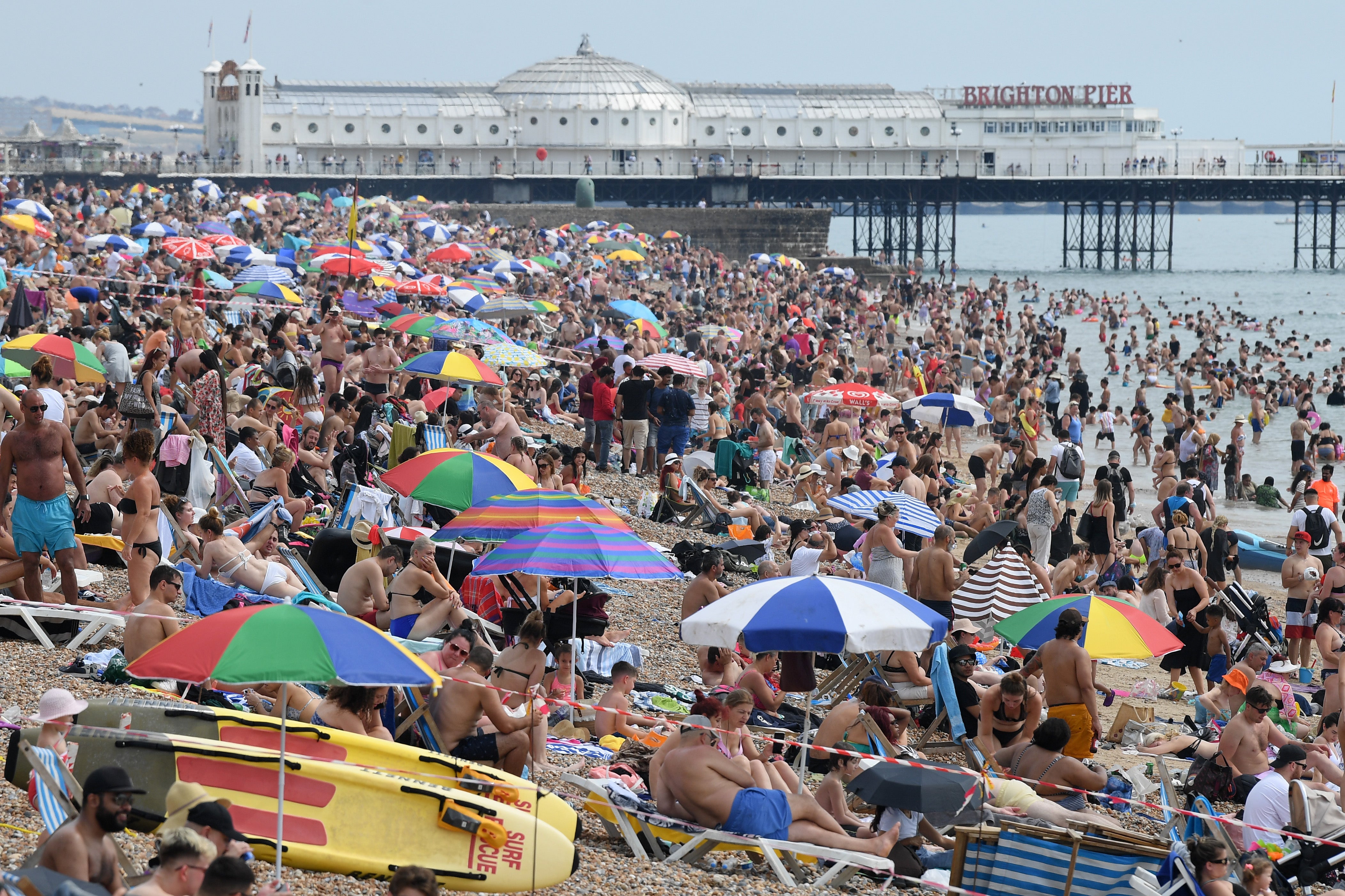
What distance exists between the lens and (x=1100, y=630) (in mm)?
7867

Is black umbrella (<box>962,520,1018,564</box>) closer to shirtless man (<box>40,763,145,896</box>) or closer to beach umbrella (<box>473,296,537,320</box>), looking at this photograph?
shirtless man (<box>40,763,145,896</box>)

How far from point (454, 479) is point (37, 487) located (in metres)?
2.33

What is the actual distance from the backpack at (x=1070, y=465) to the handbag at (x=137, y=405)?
8578 millimetres

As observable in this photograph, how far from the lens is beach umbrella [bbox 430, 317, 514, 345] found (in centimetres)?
Answer: 1493

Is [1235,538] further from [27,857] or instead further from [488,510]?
[27,857]

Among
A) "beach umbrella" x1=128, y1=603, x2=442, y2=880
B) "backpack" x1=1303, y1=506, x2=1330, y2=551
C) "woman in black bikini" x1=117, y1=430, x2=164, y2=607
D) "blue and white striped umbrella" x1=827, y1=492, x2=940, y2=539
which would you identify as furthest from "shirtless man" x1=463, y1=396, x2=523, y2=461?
"backpack" x1=1303, y1=506, x2=1330, y2=551

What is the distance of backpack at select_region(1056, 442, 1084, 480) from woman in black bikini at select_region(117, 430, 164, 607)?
9.65 meters

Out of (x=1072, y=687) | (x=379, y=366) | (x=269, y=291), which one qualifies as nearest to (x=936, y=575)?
(x=1072, y=687)

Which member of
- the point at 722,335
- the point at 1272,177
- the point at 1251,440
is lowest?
the point at 1251,440

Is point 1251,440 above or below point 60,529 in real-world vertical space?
below

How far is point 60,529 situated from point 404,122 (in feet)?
183

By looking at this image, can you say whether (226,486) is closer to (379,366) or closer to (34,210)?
(379,366)

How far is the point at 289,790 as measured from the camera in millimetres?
5023

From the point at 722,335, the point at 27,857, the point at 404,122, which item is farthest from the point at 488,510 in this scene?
the point at 404,122
